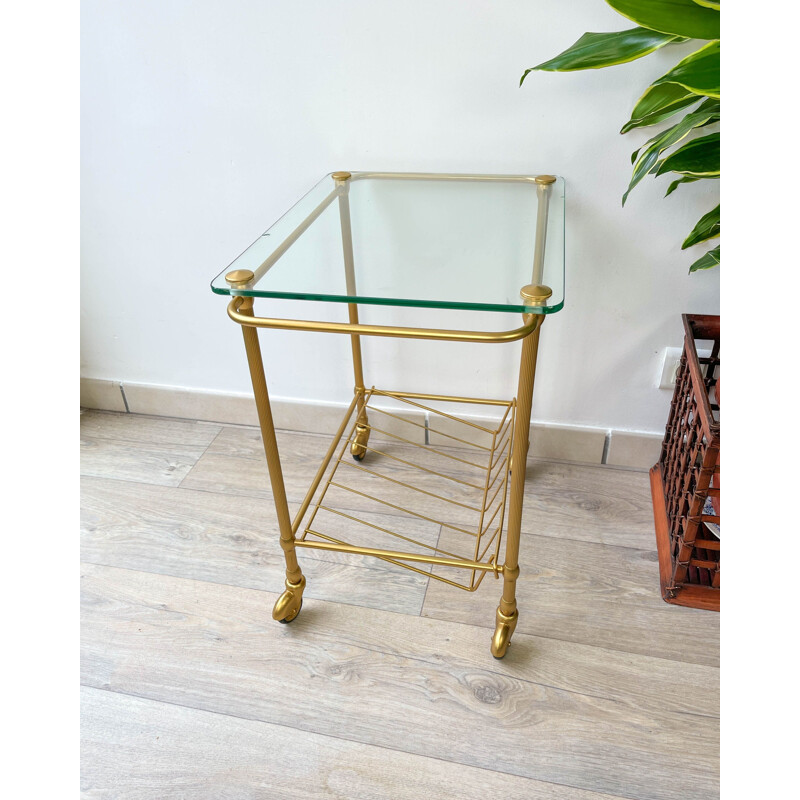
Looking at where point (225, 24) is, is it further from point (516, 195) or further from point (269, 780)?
point (269, 780)

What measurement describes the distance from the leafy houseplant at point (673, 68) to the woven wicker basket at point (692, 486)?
11.1 inches

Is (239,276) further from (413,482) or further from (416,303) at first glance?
(413,482)

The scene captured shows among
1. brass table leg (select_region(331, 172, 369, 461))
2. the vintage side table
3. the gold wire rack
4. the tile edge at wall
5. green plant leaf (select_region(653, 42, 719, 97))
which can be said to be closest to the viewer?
green plant leaf (select_region(653, 42, 719, 97))

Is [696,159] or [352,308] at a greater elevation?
[696,159]

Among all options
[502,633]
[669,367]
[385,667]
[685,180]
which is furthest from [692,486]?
[385,667]

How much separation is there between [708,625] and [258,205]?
1.23 metres

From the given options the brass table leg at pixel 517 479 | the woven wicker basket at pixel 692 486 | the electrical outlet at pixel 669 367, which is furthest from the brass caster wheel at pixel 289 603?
the electrical outlet at pixel 669 367

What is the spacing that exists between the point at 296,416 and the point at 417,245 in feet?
2.42

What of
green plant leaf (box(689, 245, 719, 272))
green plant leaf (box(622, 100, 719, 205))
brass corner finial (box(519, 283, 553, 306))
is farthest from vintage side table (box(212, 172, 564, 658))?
green plant leaf (box(689, 245, 719, 272))

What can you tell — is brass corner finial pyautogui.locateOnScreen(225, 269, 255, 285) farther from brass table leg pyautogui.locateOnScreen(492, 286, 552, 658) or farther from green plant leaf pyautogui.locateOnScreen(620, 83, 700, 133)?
green plant leaf pyautogui.locateOnScreen(620, 83, 700, 133)

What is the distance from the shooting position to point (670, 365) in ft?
4.63

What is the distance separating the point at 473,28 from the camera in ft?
3.83

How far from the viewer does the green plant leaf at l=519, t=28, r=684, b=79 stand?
3.05 feet
